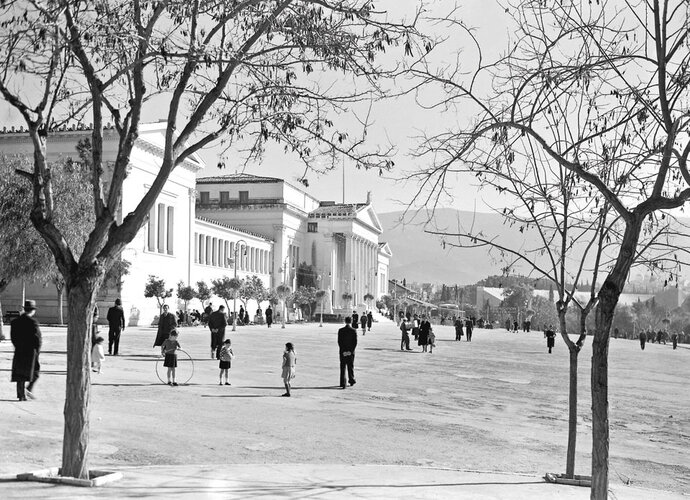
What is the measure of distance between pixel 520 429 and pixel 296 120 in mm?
7579

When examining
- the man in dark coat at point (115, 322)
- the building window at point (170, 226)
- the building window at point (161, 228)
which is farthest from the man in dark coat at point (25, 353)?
the building window at point (170, 226)

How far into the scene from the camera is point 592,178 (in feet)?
24.2

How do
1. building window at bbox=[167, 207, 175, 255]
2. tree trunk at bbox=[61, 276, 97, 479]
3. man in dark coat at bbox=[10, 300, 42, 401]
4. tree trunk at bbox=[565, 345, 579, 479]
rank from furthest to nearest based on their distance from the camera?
building window at bbox=[167, 207, 175, 255]
man in dark coat at bbox=[10, 300, 42, 401]
tree trunk at bbox=[565, 345, 579, 479]
tree trunk at bbox=[61, 276, 97, 479]

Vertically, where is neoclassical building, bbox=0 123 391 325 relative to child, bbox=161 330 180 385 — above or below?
above

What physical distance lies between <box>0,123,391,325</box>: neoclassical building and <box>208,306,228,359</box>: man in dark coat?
5.08m

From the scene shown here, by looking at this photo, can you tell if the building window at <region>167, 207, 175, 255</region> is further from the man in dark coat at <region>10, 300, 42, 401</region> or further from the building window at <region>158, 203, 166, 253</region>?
the man in dark coat at <region>10, 300, 42, 401</region>

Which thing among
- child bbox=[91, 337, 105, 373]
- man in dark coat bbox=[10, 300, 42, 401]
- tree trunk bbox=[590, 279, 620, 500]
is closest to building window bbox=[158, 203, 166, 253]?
child bbox=[91, 337, 105, 373]

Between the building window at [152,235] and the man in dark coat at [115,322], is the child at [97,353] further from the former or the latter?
the building window at [152,235]

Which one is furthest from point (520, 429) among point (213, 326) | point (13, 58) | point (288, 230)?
point (288, 230)

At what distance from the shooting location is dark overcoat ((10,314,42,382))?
13.9 metres

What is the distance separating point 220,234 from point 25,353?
63.3 meters

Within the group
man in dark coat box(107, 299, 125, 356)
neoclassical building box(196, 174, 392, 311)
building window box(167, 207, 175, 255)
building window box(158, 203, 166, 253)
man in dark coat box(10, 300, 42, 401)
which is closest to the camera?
man in dark coat box(10, 300, 42, 401)

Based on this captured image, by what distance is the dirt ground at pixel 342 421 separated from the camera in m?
10.8

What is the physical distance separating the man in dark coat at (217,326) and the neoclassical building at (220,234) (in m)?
5.08
